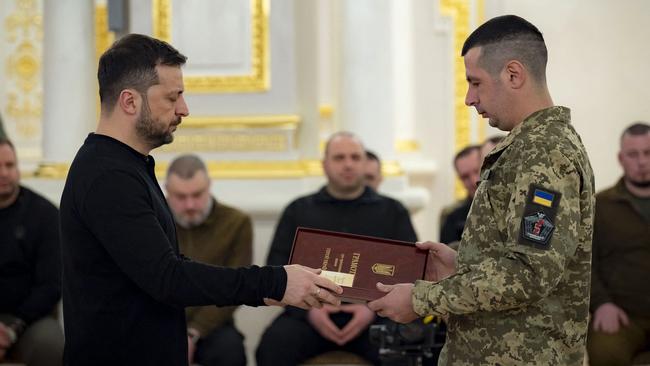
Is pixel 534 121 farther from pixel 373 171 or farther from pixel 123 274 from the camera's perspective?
pixel 373 171

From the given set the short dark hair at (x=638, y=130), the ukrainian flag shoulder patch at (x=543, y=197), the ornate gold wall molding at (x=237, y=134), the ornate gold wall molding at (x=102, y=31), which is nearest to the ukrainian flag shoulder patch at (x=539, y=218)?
the ukrainian flag shoulder patch at (x=543, y=197)

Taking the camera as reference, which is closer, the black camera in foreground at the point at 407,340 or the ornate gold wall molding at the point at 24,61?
the black camera in foreground at the point at 407,340

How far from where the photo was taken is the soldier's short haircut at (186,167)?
5.08m

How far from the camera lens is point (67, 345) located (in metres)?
2.74

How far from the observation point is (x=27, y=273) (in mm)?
5055

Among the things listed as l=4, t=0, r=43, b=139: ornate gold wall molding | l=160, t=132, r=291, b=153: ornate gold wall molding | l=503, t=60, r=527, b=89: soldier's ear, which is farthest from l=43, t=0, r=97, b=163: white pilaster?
l=503, t=60, r=527, b=89: soldier's ear

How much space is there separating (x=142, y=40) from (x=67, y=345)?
2.68ft

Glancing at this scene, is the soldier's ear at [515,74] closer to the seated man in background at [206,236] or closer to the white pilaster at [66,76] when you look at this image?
the seated man in background at [206,236]

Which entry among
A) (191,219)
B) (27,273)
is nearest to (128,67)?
(191,219)

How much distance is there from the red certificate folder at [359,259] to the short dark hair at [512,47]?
25.1 inches

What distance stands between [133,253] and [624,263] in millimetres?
3174

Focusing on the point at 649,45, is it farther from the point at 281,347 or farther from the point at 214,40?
the point at 281,347

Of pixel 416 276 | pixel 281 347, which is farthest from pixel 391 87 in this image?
pixel 416 276

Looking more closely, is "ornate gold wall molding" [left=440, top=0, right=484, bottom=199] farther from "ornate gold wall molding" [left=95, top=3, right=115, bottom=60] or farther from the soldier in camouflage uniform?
the soldier in camouflage uniform
